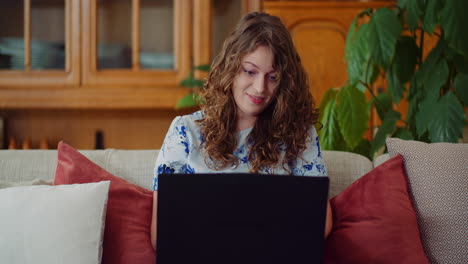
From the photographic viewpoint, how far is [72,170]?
4.37 feet

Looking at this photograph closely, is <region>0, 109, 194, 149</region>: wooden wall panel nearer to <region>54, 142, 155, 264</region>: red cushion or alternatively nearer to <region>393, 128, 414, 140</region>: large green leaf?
<region>393, 128, 414, 140</region>: large green leaf

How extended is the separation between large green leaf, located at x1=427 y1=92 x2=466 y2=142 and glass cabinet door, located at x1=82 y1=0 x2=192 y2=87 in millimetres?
1286

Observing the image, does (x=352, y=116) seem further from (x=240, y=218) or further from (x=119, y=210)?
(x=240, y=218)

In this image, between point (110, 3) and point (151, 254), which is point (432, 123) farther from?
point (110, 3)

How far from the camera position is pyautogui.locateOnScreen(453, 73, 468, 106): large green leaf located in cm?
185

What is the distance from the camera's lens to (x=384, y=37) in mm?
1896

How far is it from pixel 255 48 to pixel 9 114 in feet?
6.84

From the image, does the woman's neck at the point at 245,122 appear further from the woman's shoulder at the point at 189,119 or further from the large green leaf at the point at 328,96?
the large green leaf at the point at 328,96

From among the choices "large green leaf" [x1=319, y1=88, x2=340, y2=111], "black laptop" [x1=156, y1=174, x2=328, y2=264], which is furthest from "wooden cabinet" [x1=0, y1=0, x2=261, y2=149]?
"black laptop" [x1=156, y1=174, x2=328, y2=264]

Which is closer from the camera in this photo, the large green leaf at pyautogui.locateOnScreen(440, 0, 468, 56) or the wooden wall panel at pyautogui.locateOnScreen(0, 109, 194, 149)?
the large green leaf at pyautogui.locateOnScreen(440, 0, 468, 56)

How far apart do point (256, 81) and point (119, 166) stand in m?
0.50


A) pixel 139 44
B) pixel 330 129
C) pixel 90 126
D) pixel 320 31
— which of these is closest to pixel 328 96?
pixel 330 129

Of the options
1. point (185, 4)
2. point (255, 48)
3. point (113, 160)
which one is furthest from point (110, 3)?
point (255, 48)

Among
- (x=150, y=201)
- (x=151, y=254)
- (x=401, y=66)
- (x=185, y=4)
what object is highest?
(x=185, y=4)
